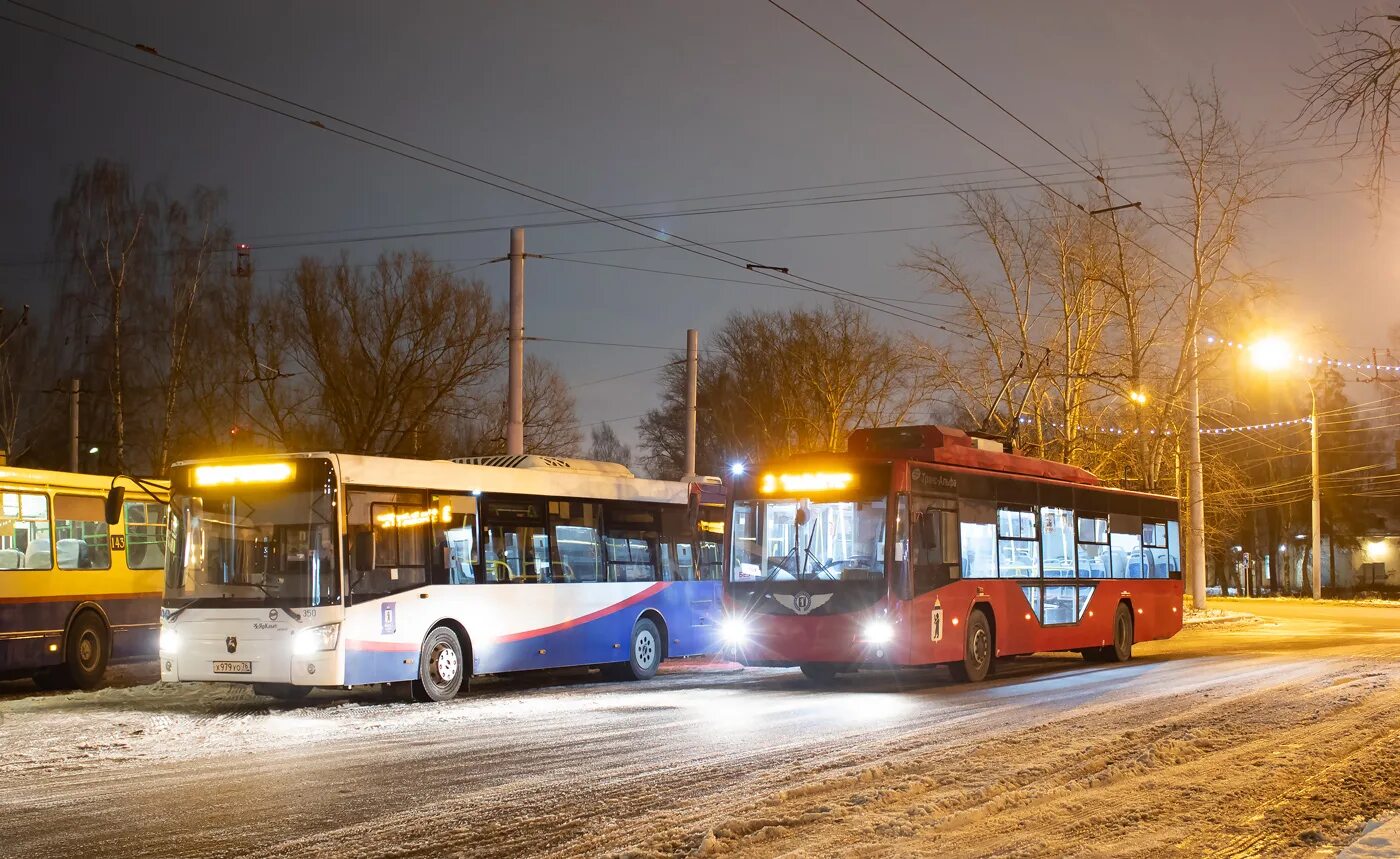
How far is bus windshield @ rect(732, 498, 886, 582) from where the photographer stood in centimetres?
1798

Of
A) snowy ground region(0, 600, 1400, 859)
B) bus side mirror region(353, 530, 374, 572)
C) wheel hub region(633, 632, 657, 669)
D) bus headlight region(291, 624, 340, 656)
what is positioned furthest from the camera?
wheel hub region(633, 632, 657, 669)

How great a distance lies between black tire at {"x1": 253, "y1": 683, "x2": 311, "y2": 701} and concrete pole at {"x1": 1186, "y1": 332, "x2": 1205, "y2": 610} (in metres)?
27.7

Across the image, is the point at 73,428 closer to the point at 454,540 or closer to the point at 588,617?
the point at 588,617

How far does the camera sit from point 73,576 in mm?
19547

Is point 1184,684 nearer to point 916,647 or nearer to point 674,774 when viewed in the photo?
point 916,647

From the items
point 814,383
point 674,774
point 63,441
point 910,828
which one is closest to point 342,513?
point 674,774

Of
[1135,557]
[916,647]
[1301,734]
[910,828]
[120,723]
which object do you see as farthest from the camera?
[1135,557]

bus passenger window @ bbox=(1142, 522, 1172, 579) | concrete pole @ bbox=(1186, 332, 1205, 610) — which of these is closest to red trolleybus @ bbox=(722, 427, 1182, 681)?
bus passenger window @ bbox=(1142, 522, 1172, 579)

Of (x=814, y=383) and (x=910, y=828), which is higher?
(x=814, y=383)

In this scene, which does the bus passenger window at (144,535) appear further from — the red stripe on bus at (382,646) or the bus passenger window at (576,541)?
the bus passenger window at (576,541)

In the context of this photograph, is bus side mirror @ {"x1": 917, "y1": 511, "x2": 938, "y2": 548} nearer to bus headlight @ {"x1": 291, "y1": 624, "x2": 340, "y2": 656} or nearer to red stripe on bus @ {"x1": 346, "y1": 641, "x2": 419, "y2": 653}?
red stripe on bus @ {"x1": 346, "y1": 641, "x2": 419, "y2": 653}

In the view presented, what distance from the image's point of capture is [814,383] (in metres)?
50.2

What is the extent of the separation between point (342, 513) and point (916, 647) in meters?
7.35

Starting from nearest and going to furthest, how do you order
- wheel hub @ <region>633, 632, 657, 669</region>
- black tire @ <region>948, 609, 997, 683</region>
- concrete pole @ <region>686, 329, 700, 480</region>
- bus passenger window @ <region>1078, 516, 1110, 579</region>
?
black tire @ <region>948, 609, 997, 683</region>
wheel hub @ <region>633, 632, 657, 669</region>
bus passenger window @ <region>1078, 516, 1110, 579</region>
concrete pole @ <region>686, 329, 700, 480</region>
